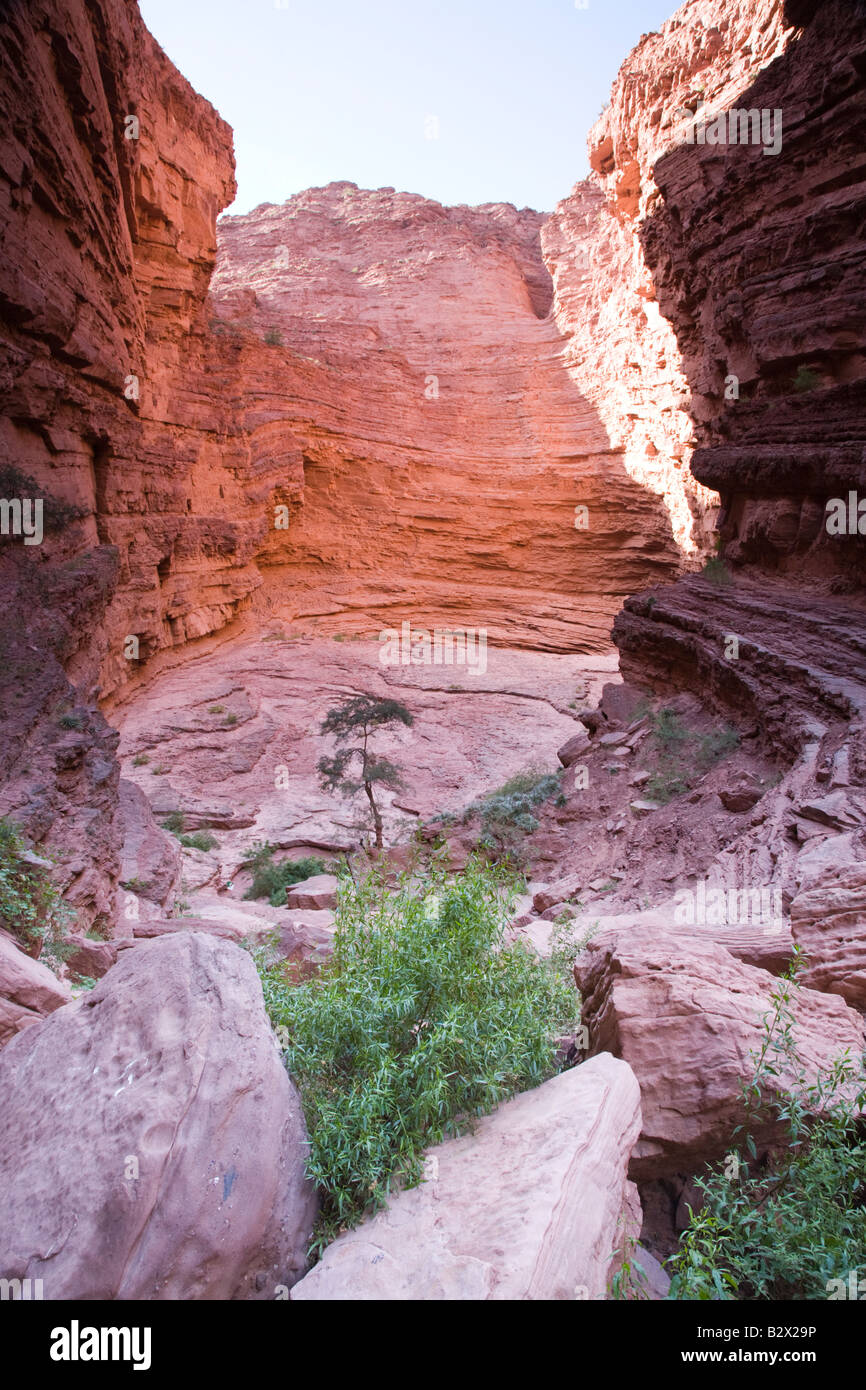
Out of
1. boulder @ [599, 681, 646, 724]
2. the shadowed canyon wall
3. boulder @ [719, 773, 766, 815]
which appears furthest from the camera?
boulder @ [599, 681, 646, 724]

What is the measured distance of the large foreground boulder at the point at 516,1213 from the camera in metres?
2.44

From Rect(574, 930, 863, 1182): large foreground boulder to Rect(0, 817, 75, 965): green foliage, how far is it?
3.95m

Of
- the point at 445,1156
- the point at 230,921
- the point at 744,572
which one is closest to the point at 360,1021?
the point at 445,1156

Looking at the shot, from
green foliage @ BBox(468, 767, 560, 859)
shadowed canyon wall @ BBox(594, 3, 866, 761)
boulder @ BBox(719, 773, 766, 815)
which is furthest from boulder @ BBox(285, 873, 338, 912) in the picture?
shadowed canyon wall @ BBox(594, 3, 866, 761)

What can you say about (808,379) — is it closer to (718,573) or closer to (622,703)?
(718,573)

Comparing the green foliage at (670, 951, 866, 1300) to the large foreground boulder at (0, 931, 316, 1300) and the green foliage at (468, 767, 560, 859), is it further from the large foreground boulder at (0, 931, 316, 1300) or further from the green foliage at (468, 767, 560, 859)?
the green foliage at (468, 767, 560, 859)

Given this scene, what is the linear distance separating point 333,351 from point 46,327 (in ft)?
56.3

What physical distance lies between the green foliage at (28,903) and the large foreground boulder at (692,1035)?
395 cm

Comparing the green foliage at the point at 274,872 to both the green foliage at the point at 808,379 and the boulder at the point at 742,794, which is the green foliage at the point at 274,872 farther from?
the green foliage at the point at 808,379

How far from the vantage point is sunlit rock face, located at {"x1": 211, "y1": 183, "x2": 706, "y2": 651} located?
84.7 feet

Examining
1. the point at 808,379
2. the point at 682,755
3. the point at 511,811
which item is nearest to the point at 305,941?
the point at 511,811

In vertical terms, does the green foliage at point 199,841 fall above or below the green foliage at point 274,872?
above

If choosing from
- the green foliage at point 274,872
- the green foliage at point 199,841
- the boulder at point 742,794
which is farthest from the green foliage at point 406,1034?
the green foliage at point 199,841

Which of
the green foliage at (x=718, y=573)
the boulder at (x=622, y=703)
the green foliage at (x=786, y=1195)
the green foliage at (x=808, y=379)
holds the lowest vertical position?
the green foliage at (x=786, y=1195)
